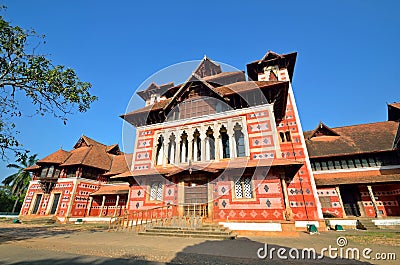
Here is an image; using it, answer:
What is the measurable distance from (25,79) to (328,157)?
24.1 meters

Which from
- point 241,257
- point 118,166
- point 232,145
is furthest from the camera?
point 118,166

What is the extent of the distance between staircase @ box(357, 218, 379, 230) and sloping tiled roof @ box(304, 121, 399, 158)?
19.6 feet

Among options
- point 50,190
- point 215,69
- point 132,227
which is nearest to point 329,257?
point 132,227

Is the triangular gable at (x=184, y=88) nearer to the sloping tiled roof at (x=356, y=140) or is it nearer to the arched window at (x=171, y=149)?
the arched window at (x=171, y=149)

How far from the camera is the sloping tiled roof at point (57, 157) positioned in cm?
2623

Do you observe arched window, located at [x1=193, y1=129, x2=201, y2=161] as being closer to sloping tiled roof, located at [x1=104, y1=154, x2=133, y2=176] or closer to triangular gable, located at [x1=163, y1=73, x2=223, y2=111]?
triangular gable, located at [x1=163, y1=73, x2=223, y2=111]

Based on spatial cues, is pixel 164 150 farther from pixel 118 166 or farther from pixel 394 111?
pixel 394 111

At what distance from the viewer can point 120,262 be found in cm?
538

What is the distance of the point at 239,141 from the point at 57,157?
87.1ft

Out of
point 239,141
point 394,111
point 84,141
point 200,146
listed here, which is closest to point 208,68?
point 200,146

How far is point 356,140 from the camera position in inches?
787

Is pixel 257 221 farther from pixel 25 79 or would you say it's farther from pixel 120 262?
pixel 25 79

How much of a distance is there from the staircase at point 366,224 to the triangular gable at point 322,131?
9735mm

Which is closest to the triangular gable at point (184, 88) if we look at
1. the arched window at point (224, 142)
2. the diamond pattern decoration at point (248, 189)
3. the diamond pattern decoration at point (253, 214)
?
the arched window at point (224, 142)
